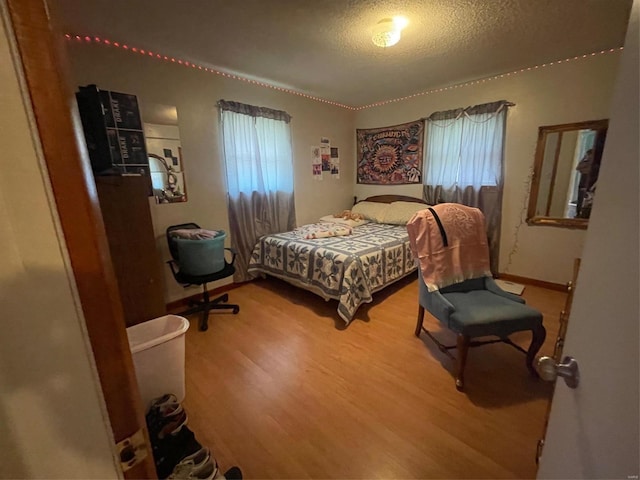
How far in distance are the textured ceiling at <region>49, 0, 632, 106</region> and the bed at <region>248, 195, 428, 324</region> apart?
1.85 metres

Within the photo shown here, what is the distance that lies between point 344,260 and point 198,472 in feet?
6.01

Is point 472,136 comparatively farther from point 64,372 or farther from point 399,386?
point 64,372

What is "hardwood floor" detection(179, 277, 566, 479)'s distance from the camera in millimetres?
1337

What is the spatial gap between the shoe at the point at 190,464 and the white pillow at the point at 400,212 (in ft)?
11.1

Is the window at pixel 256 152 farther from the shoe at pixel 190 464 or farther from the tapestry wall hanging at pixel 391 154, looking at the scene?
the shoe at pixel 190 464

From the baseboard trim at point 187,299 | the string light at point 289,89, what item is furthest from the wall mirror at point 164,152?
the baseboard trim at point 187,299

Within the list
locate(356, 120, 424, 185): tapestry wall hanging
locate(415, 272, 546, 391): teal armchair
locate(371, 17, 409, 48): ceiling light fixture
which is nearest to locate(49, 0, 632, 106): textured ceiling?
locate(371, 17, 409, 48): ceiling light fixture

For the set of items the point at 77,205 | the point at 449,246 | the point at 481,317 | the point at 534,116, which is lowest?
the point at 481,317

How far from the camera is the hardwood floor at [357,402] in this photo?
4.39ft

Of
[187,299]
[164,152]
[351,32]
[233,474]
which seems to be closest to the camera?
[233,474]

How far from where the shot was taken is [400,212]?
12.9ft

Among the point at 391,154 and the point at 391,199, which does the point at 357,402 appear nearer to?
the point at 391,199

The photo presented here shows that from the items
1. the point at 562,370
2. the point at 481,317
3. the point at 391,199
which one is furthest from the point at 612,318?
the point at 391,199

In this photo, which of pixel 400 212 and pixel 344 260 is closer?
pixel 344 260
